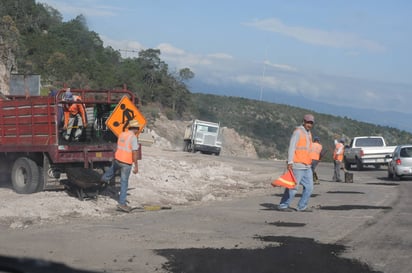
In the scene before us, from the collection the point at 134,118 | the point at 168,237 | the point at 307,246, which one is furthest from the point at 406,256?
the point at 134,118

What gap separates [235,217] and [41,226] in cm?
376

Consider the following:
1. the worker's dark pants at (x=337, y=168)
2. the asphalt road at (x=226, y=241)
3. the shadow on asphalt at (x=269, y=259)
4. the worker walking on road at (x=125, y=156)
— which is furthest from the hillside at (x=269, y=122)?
the shadow on asphalt at (x=269, y=259)

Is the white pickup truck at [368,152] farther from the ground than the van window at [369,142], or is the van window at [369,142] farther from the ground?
the van window at [369,142]

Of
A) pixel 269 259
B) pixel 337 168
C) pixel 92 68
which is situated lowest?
pixel 269 259

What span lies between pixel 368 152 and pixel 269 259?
26766 millimetres

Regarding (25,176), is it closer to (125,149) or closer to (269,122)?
(125,149)

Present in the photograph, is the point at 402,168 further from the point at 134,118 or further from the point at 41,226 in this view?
the point at 41,226

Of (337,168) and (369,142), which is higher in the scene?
(369,142)

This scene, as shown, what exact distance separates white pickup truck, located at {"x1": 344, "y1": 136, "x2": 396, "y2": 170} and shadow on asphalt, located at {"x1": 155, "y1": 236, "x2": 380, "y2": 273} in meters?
24.5

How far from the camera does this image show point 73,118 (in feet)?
50.4

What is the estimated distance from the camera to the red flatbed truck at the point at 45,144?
47.3ft

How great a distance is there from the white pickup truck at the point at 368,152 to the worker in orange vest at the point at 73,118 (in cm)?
2086

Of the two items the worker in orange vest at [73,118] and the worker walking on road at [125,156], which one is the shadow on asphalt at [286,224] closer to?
the worker walking on road at [125,156]

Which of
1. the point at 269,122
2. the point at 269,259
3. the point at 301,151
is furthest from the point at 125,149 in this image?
the point at 269,122
